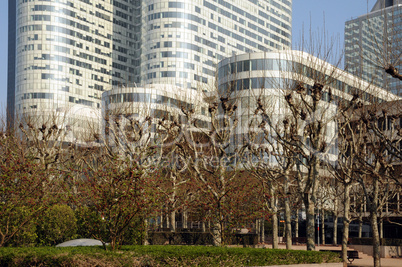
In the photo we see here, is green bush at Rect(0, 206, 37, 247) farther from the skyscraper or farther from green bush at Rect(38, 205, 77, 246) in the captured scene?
the skyscraper

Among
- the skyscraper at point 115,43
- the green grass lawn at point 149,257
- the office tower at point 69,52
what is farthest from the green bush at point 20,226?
the office tower at point 69,52

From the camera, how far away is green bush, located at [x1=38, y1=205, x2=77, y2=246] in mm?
24766

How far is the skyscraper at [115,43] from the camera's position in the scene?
113938 mm

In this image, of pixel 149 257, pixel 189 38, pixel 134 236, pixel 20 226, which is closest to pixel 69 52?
pixel 189 38

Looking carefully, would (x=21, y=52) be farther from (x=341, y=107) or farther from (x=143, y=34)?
(x=341, y=107)

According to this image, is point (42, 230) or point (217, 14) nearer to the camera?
point (42, 230)

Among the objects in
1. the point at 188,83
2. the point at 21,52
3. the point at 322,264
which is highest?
the point at 21,52

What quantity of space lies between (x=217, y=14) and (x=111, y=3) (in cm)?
3368

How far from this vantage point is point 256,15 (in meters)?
138

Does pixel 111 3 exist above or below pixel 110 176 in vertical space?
above

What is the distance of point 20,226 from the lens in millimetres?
21094

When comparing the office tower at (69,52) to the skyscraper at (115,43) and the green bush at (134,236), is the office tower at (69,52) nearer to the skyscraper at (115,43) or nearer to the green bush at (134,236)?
the skyscraper at (115,43)

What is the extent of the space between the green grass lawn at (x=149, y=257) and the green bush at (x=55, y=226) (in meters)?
7.12

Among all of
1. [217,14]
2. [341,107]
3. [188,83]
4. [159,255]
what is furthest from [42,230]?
[217,14]
